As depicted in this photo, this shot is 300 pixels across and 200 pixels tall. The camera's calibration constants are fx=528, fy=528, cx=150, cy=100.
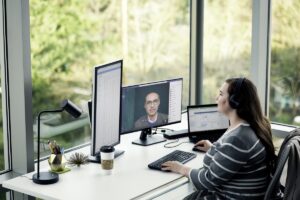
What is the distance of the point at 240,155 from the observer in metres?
2.53

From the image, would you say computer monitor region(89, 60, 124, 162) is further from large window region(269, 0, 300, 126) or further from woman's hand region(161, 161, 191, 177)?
large window region(269, 0, 300, 126)

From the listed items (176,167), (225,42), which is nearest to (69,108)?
(176,167)

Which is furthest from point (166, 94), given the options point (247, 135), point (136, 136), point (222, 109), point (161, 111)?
point (247, 135)

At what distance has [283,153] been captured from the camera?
2469 mm

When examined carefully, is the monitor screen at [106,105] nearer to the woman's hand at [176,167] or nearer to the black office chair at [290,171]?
the woman's hand at [176,167]

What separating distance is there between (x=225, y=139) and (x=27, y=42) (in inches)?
47.1

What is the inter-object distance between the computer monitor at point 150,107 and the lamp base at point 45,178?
638 mm

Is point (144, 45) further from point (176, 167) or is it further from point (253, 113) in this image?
point (253, 113)

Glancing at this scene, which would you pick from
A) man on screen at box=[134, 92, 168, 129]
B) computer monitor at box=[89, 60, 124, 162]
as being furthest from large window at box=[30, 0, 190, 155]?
man on screen at box=[134, 92, 168, 129]

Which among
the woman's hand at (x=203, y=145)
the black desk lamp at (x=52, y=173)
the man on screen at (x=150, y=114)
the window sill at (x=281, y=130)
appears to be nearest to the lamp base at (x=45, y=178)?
the black desk lamp at (x=52, y=173)

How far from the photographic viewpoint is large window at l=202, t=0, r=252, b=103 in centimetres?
418

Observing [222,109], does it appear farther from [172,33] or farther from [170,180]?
[172,33]

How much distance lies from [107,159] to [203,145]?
70cm

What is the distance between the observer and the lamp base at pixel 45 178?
8.93 feet
